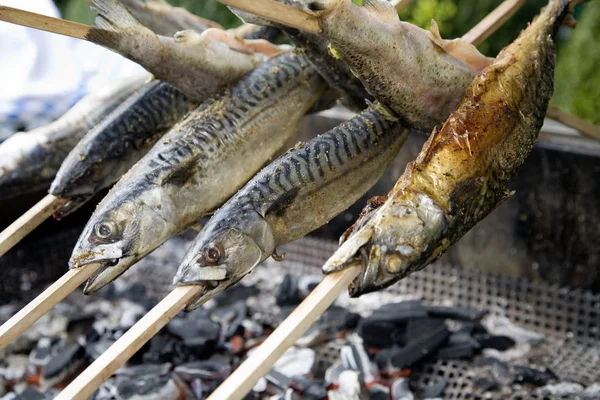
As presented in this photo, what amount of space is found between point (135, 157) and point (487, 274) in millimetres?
2419

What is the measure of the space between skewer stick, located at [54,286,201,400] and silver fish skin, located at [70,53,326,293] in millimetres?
398

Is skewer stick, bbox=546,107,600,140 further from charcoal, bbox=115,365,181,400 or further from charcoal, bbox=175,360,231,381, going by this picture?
charcoal, bbox=115,365,181,400

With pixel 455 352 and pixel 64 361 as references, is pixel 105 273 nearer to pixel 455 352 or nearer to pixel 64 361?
pixel 64 361

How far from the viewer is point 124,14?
250 centimetres

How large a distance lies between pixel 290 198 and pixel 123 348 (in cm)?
83

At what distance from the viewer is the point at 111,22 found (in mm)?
2461

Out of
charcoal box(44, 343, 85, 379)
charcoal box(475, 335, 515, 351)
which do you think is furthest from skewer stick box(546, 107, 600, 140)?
charcoal box(44, 343, 85, 379)

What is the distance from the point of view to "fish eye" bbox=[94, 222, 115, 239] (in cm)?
238

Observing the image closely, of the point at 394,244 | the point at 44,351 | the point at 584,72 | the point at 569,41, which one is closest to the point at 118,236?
the point at 394,244

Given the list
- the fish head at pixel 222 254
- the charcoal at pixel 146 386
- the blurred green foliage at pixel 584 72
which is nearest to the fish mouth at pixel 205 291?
the fish head at pixel 222 254

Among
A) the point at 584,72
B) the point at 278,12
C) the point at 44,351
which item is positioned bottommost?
the point at 44,351

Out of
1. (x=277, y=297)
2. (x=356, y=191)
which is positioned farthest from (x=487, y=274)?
(x=356, y=191)

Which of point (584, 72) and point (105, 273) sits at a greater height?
point (105, 273)

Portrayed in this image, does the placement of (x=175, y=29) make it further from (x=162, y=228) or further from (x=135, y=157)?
(x=162, y=228)
